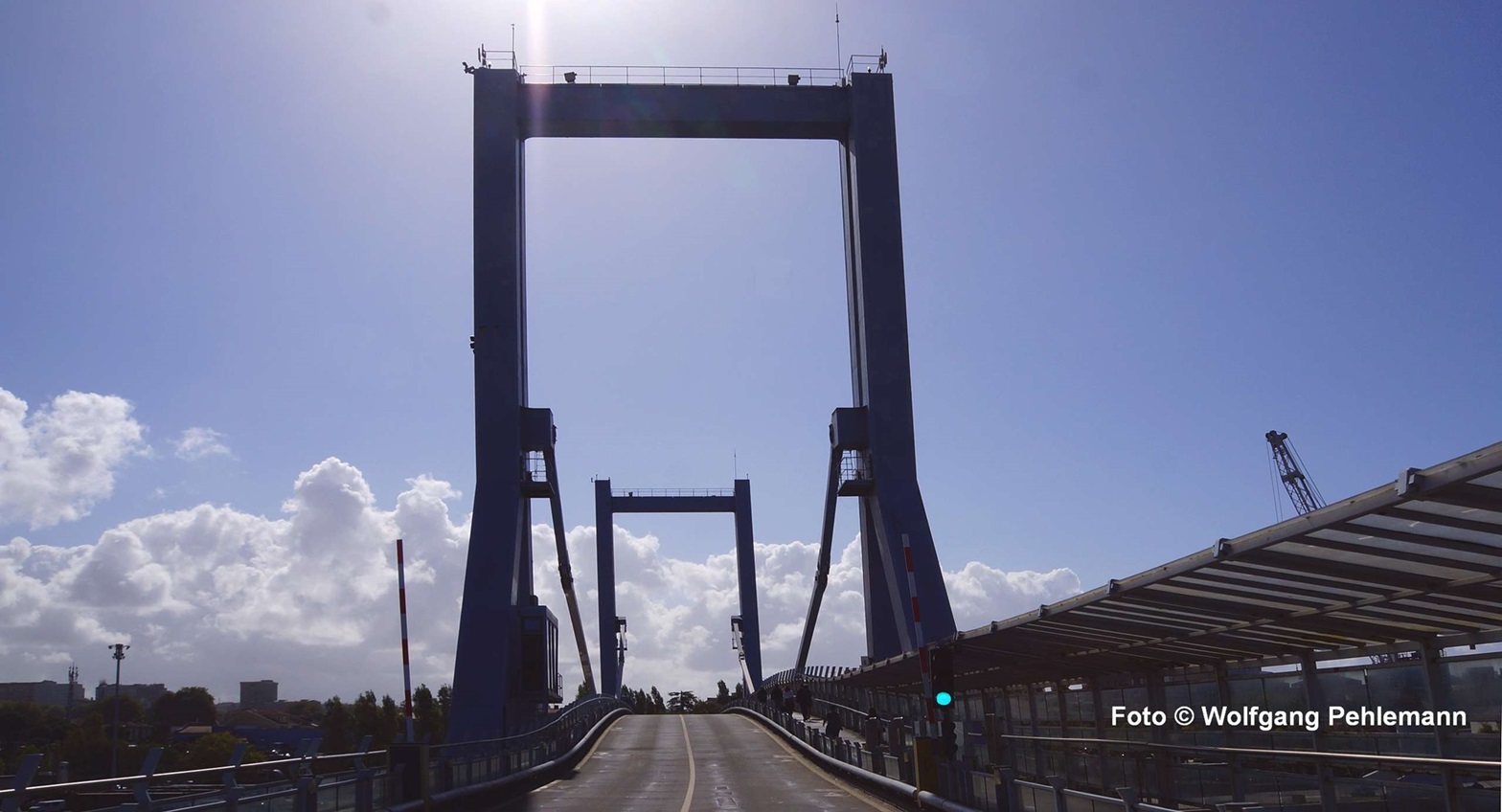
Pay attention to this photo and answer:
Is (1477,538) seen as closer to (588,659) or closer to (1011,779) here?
(1011,779)

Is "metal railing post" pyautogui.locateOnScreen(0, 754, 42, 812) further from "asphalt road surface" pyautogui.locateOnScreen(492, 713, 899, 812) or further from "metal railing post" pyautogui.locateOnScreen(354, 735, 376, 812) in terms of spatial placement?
"asphalt road surface" pyautogui.locateOnScreen(492, 713, 899, 812)

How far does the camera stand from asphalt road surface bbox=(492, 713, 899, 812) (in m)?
20.9

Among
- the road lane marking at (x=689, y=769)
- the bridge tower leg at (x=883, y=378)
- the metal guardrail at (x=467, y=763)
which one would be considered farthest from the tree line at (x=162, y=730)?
the bridge tower leg at (x=883, y=378)

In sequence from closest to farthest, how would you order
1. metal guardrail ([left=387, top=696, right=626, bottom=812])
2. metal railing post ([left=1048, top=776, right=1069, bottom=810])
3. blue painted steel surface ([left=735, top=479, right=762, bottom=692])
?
metal railing post ([left=1048, top=776, right=1069, bottom=810])
metal guardrail ([left=387, top=696, right=626, bottom=812])
blue painted steel surface ([left=735, top=479, right=762, bottom=692])

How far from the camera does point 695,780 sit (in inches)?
1031

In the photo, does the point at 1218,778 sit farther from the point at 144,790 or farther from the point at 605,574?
the point at 605,574

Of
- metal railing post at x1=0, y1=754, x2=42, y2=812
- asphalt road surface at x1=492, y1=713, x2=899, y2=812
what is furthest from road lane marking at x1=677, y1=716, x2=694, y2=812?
metal railing post at x1=0, y1=754, x2=42, y2=812

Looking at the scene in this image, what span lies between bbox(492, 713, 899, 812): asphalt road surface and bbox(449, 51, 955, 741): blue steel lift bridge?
445 centimetres

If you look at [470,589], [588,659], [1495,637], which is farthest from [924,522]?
[588,659]

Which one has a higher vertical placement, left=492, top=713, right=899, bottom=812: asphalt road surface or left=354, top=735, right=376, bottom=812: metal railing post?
left=354, top=735, right=376, bottom=812: metal railing post

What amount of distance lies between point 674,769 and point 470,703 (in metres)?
7.99

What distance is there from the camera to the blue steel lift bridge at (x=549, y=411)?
35469 millimetres

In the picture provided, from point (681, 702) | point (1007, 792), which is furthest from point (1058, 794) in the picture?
point (681, 702)

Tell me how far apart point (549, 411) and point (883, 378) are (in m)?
10.7
